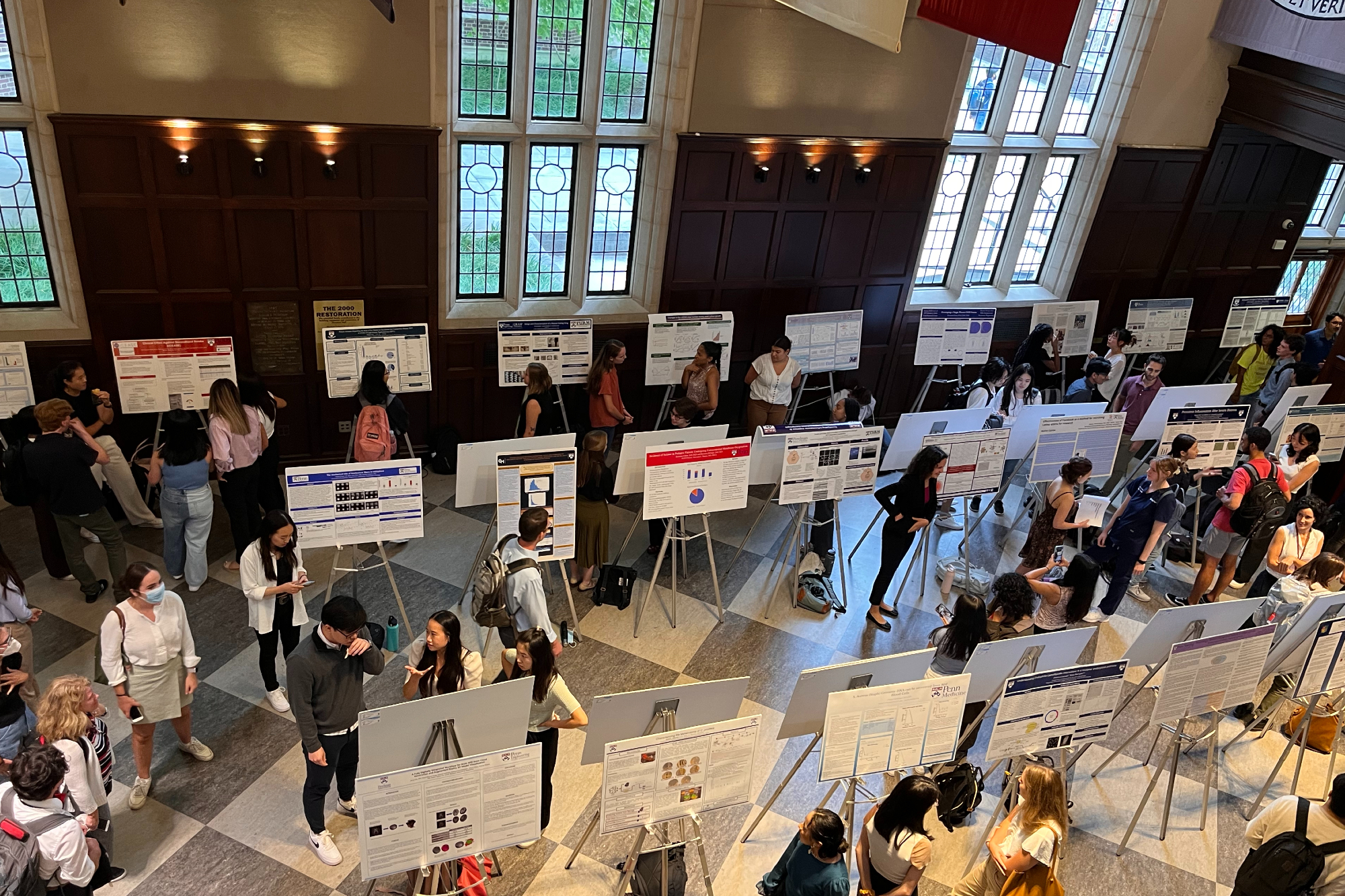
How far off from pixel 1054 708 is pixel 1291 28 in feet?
26.0

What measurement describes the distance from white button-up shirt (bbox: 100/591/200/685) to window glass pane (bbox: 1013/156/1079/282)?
9.34m

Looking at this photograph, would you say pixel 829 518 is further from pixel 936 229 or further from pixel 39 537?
pixel 39 537

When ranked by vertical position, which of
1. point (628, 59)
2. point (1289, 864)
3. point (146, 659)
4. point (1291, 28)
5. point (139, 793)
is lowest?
point (139, 793)

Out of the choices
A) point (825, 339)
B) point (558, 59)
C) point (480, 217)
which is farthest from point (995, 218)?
point (480, 217)

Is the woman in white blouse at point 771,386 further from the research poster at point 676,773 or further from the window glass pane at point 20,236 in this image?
the window glass pane at point 20,236

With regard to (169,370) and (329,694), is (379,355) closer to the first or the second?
(169,370)

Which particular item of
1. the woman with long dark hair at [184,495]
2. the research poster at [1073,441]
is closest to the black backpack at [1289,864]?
the research poster at [1073,441]

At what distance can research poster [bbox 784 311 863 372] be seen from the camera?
9422 millimetres

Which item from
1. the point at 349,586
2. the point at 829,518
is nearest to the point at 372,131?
the point at 349,586

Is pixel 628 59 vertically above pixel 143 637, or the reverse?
pixel 628 59

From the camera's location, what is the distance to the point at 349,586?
716cm

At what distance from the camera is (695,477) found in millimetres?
6781

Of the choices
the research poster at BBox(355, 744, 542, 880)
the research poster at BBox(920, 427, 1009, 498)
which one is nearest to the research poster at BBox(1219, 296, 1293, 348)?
the research poster at BBox(920, 427, 1009, 498)

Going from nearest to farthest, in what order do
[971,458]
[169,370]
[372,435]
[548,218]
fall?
Answer: [372,435]
[169,370]
[971,458]
[548,218]
